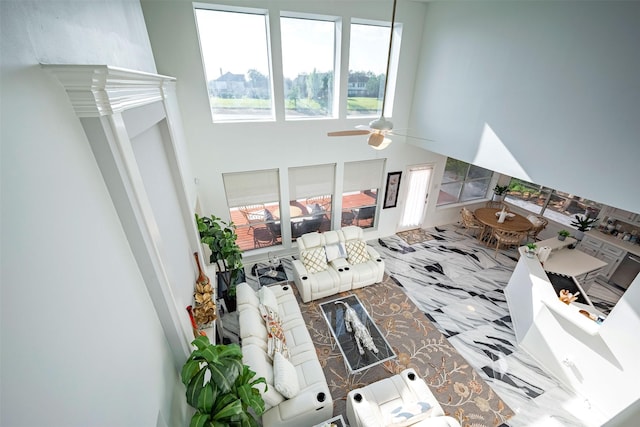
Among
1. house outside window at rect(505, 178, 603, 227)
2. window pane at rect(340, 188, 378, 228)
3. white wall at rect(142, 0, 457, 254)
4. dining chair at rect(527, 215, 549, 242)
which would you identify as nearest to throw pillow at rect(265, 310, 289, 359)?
white wall at rect(142, 0, 457, 254)

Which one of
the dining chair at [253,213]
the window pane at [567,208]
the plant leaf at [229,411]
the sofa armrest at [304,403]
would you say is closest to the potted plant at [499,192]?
the window pane at [567,208]

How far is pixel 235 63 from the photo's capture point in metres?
4.53

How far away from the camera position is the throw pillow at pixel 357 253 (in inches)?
217

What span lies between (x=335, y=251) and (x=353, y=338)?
181 cm

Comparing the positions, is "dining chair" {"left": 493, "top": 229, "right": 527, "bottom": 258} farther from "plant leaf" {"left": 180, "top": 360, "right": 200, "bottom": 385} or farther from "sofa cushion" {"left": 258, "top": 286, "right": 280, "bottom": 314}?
"plant leaf" {"left": 180, "top": 360, "right": 200, "bottom": 385}

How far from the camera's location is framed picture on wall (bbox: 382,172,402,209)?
6.64 m

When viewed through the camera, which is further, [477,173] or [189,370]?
[477,173]

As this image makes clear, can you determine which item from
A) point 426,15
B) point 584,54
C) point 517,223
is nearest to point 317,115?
point 426,15

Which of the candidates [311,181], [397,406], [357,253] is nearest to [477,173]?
[357,253]

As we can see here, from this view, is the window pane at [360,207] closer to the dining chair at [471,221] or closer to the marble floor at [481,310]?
the marble floor at [481,310]

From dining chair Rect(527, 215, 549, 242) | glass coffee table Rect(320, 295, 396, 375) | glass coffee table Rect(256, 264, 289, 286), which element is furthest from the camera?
dining chair Rect(527, 215, 549, 242)

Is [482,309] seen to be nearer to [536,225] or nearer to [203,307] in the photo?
[536,225]

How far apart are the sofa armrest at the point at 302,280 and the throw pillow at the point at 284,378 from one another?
1.76 m

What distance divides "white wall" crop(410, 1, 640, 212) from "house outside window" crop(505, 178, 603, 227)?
13.9 feet
